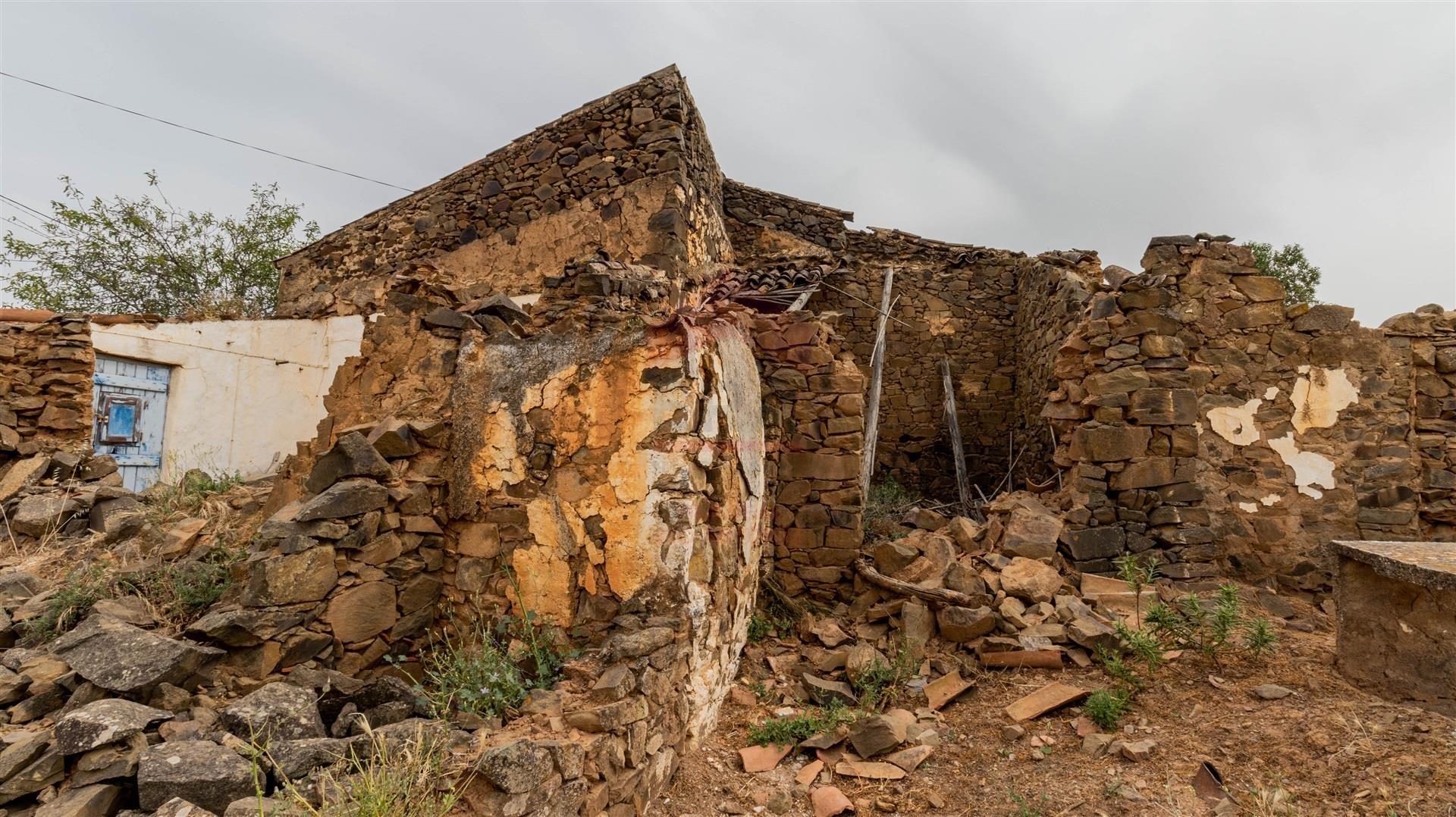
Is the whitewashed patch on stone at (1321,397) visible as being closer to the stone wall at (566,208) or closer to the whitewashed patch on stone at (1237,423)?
the whitewashed patch on stone at (1237,423)

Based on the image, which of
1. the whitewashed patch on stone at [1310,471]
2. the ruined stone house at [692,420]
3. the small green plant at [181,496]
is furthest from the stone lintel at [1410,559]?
the small green plant at [181,496]

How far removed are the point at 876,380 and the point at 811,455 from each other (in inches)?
170

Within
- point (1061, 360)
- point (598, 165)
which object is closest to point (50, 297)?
point (598, 165)

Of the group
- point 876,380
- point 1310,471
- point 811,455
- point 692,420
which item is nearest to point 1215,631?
point 1310,471

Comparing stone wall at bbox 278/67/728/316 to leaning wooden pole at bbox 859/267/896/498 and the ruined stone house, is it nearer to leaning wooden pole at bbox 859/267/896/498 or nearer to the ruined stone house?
the ruined stone house

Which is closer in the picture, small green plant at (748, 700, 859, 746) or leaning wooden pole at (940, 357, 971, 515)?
small green plant at (748, 700, 859, 746)

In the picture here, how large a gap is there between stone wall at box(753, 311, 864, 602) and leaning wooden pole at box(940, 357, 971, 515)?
13.1 feet

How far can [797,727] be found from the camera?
12.2 ft

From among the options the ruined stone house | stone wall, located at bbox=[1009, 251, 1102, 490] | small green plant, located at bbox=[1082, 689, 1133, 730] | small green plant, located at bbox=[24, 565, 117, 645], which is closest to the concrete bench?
small green plant, located at bbox=[1082, 689, 1133, 730]

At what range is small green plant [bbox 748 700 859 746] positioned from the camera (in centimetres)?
365

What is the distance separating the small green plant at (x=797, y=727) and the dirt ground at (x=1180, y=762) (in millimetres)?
100

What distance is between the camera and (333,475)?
3.46 m

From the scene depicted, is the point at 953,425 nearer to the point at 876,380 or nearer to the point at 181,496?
the point at 876,380

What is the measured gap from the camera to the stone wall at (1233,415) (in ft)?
17.4
